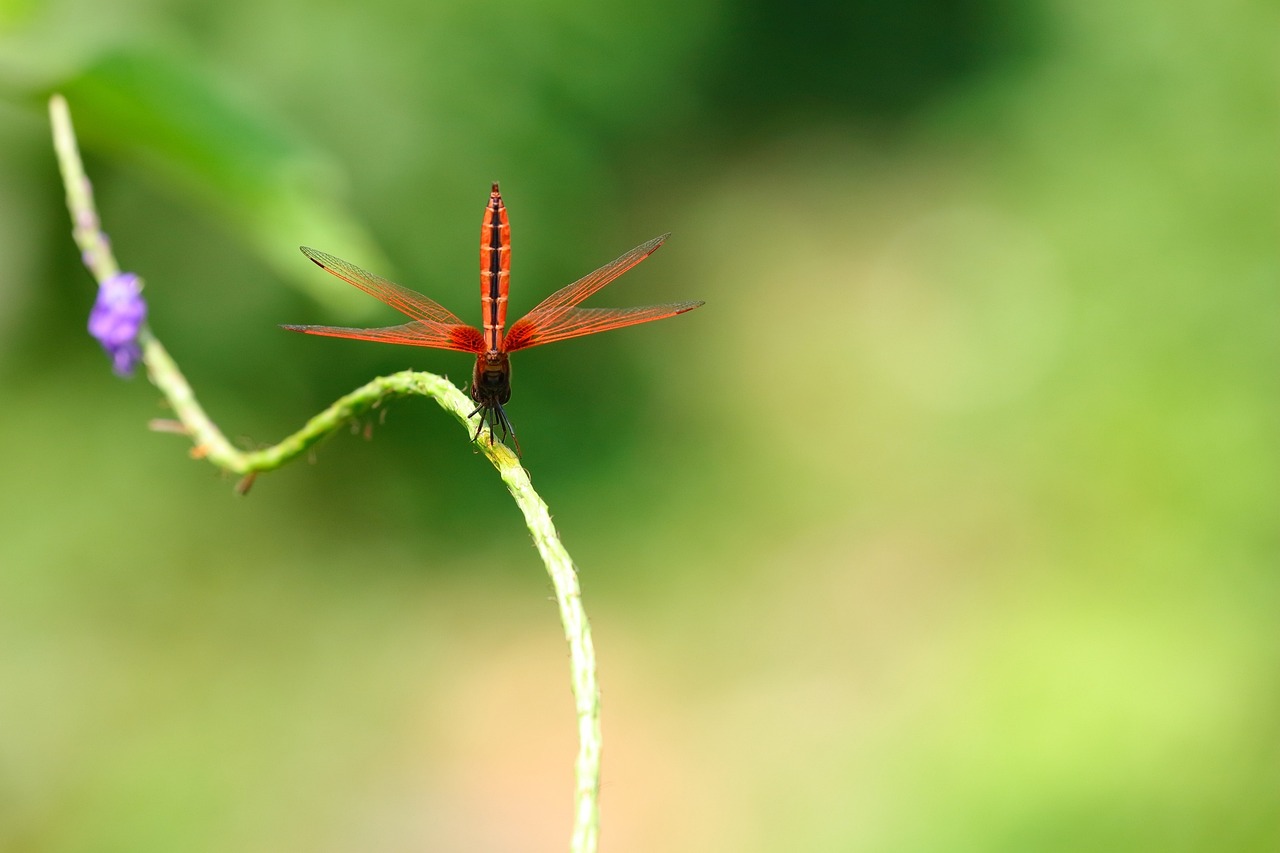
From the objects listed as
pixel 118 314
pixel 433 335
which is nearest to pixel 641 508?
pixel 433 335

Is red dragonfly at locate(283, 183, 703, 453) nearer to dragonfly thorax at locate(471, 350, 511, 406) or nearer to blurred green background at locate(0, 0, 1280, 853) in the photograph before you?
dragonfly thorax at locate(471, 350, 511, 406)

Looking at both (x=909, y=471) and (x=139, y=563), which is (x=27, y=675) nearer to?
(x=139, y=563)

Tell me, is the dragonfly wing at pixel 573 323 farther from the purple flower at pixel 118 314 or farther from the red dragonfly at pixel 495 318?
the purple flower at pixel 118 314

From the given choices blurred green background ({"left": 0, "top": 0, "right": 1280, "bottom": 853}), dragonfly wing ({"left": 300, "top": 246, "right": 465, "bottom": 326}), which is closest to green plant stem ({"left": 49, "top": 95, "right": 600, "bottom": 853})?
dragonfly wing ({"left": 300, "top": 246, "right": 465, "bottom": 326})

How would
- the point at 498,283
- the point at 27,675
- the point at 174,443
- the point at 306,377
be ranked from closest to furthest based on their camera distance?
the point at 498,283 < the point at 27,675 < the point at 174,443 < the point at 306,377

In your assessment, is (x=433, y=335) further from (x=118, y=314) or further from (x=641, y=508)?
(x=641, y=508)

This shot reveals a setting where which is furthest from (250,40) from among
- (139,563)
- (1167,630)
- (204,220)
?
(1167,630)
